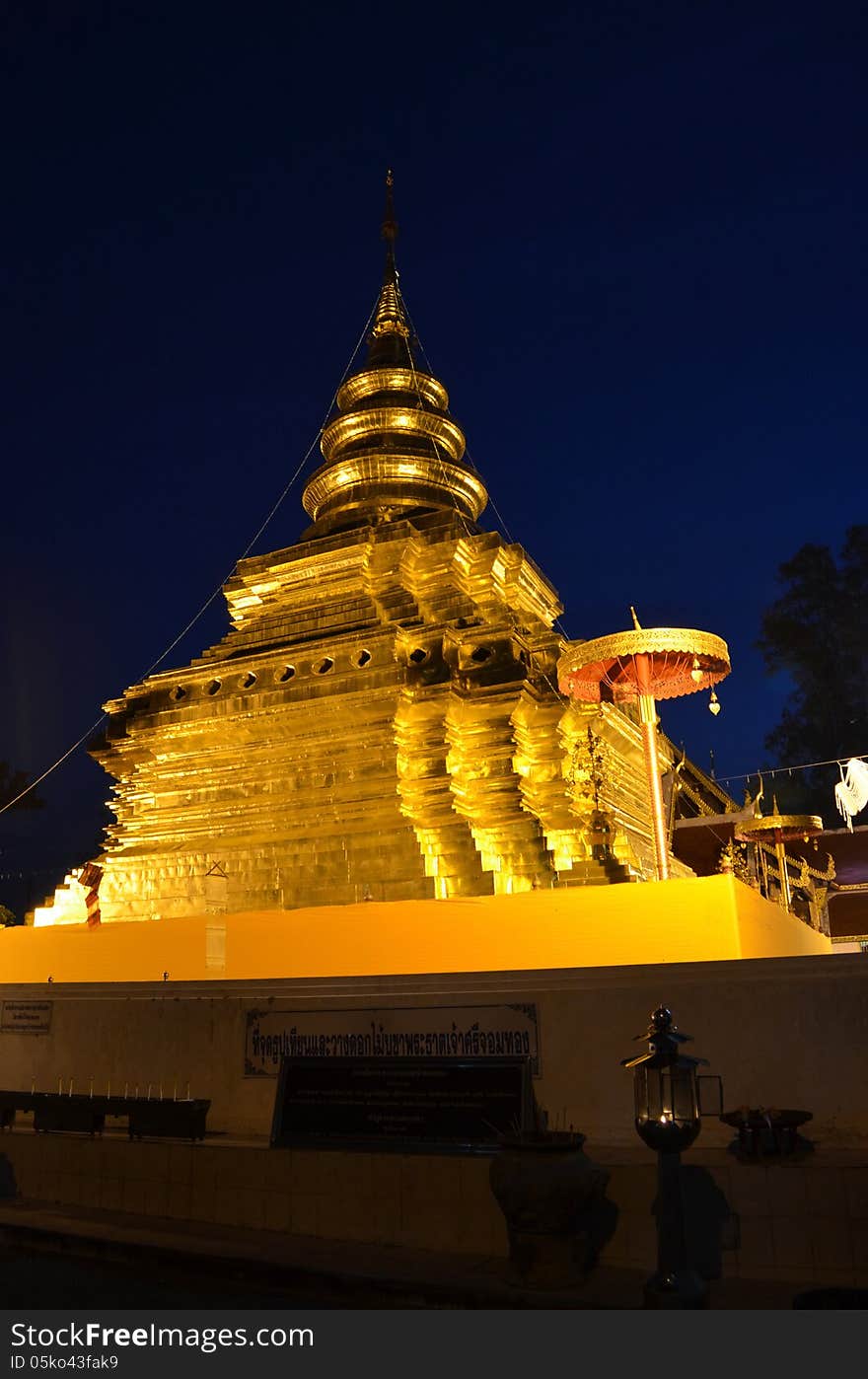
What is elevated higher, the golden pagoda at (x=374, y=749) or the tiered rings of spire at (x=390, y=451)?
the tiered rings of spire at (x=390, y=451)

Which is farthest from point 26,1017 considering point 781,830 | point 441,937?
point 781,830

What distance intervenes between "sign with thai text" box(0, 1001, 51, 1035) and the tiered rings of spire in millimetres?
12062

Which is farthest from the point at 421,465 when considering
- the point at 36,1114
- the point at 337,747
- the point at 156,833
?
the point at 36,1114

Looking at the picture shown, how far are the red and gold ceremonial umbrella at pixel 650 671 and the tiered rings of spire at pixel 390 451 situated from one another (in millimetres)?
7492

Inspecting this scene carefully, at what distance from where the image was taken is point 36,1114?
7.90 metres

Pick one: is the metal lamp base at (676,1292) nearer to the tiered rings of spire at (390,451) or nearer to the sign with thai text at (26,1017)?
the sign with thai text at (26,1017)

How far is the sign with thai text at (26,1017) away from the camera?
9.12 metres

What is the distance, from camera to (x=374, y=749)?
1420 centimetres

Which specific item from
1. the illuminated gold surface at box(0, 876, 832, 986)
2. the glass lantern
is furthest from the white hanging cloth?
the glass lantern

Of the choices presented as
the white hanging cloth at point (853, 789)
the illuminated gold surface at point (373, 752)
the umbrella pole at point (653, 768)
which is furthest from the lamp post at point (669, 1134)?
the white hanging cloth at point (853, 789)

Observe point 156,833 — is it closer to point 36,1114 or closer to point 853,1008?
point 36,1114

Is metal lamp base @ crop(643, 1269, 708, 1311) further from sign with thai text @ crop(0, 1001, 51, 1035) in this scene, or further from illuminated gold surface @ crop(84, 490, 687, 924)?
illuminated gold surface @ crop(84, 490, 687, 924)

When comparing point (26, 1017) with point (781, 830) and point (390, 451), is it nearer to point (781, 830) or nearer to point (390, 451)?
point (781, 830)

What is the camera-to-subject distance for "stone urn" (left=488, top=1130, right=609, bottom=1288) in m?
5.10
